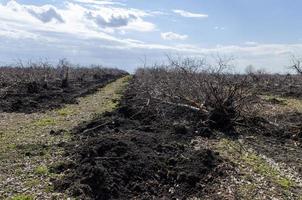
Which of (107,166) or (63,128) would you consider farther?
(63,128)

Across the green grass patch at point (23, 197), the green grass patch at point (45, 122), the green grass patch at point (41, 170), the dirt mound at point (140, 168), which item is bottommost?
the green grass patch at point (45, 122)

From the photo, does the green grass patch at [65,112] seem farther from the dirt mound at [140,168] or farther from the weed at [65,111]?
the dirt mound at [140,168]

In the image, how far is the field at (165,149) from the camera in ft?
34.3

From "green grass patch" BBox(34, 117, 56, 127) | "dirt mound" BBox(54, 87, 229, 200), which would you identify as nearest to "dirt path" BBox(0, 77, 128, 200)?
"green grass patch" BBox(34, 117, 56, 127)

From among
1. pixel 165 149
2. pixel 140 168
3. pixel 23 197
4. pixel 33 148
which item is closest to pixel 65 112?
pixel 33 148

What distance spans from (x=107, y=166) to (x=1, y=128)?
8501mm

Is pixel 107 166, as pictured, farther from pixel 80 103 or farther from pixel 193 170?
pixel 80 103

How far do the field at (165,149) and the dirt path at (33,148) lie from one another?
0.03 m

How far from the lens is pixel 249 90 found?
19.0 meters

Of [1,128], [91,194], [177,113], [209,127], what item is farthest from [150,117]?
[91,194]

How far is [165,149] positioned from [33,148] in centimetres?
405

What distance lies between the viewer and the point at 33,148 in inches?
569

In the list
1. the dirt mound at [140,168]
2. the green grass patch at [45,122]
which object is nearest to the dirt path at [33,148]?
the green grass patch at [45,122]

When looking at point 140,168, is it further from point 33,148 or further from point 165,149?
point 33,148
